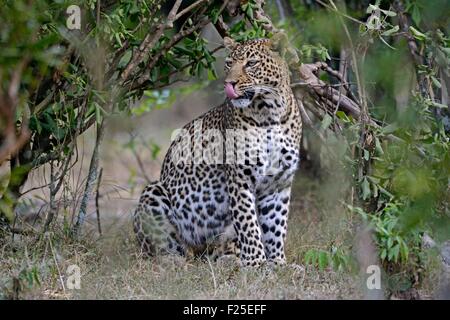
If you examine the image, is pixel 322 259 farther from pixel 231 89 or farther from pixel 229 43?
pixel 229 43

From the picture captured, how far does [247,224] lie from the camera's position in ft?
23.4

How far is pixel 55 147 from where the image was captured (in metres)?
7.44

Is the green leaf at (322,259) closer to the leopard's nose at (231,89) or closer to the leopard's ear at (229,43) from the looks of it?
the leopard's nose at (231,89)

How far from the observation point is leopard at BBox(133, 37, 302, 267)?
7062 mm

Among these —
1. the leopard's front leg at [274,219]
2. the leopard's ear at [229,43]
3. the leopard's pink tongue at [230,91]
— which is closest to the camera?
the leopard's pink tongue at [230,91]

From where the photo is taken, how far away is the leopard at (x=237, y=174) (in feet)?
23.2

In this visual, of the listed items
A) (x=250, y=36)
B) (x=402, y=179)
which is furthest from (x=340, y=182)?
(x=402, y=179)

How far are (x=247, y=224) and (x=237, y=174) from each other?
0.40m

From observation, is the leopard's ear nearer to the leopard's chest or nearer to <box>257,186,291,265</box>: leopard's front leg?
the leopard's chest

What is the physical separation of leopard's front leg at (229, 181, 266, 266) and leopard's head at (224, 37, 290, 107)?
27.3 inches

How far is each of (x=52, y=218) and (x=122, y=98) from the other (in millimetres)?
1270

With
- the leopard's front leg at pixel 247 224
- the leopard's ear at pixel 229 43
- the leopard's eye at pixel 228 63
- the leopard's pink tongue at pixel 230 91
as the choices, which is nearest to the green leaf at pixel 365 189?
the leopard's front leg at pixel 247 224

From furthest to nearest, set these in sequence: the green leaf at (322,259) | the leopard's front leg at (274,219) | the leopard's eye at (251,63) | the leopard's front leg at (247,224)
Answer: the leopard's front leg at (274,219) → the leopard's front leg at (247,224) → the leopard's eye at (251,63) → the green leaf at (322,259)

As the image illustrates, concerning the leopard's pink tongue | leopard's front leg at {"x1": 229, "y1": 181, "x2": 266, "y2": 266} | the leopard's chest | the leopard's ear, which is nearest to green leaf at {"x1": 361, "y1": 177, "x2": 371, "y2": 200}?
the leopard's chest
